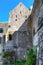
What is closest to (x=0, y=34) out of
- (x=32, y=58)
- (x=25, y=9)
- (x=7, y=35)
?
(x=7, y=35)

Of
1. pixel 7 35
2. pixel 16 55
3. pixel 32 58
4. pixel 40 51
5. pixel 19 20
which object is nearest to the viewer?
pixel 40 51

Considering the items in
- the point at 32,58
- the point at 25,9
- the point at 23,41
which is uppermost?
the point at 25,9

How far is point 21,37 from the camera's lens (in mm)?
27406

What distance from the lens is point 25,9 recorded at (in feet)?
137

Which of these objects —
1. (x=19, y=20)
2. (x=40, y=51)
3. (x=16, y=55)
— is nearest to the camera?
(x=40, y=51)

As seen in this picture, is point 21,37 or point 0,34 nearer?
point 21,37

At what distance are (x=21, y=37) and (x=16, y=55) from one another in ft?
7.94

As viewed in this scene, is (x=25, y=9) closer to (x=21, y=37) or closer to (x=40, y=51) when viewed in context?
(x=21, y=37)

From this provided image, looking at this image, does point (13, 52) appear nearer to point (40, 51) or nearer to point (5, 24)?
point (5, 24)

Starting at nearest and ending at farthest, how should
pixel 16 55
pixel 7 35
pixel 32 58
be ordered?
pixel 32 58 < pixel 16 55 < pixel 7 35

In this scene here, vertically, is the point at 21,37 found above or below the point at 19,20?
below

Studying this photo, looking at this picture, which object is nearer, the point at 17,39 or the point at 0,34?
the point at 17,39

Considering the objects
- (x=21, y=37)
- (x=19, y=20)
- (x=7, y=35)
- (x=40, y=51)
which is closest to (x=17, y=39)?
(x=21, y=37)

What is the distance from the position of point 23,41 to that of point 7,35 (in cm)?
1022
